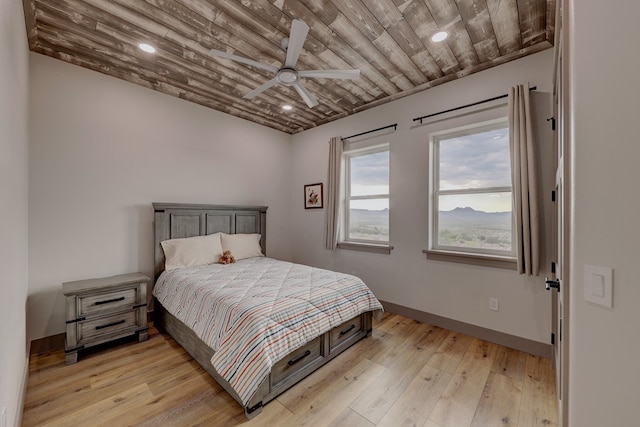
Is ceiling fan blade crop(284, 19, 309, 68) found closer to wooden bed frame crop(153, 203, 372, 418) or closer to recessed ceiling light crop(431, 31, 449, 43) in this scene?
recessed ceiling light crop(431, 31, 449, 43)

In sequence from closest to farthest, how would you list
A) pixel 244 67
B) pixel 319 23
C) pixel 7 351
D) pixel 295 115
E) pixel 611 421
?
pixel 611 421 < pixel 7 351 < pixel 319 23 < pixel 244 67 < pixel 295 115

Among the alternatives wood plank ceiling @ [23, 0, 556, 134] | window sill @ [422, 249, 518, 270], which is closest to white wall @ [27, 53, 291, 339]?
wood plank ceiling @ [23, 0, 556, 134]

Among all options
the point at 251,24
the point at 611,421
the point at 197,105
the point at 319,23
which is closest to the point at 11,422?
the point at 611,421

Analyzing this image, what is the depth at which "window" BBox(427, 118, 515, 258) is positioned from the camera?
2672mm

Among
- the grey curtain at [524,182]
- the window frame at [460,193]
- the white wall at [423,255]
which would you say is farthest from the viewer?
the window frame at [460,193]

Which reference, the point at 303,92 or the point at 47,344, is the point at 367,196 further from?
Answer: the point at 47,344

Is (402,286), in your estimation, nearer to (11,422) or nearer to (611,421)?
(611,421)

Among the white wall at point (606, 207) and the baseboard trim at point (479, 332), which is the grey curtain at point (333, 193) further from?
the white wall at point (606, 207)

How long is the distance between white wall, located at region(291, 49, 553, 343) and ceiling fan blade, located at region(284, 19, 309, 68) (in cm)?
180

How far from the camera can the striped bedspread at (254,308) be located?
172 cm

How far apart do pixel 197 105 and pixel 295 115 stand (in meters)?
1.39

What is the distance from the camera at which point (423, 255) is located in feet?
10.2

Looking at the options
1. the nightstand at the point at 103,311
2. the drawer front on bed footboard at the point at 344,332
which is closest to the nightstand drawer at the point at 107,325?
the nightstand at the point at 103,311

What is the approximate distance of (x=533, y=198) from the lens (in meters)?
2.29
